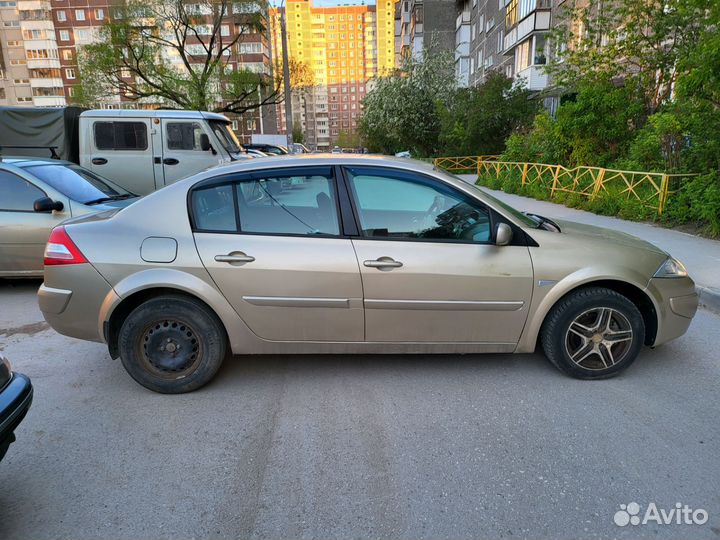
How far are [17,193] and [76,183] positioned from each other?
2.38 feet

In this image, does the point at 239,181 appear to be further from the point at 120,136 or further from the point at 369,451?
the point at 120,136

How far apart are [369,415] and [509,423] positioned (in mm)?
913

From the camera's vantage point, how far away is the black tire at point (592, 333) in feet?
11.7

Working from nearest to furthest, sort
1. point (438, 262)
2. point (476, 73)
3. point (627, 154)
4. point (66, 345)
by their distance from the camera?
point (438, 262) < point (66, 345) < point (627, 154) < point (476, 73)

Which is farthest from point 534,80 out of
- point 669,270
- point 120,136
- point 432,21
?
point 432,21

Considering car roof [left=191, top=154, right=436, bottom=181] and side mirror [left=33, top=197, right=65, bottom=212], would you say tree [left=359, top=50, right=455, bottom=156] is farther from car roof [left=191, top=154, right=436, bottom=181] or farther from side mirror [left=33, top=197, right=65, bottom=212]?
car roof [left=191, top=154, right=436, bottom=181]

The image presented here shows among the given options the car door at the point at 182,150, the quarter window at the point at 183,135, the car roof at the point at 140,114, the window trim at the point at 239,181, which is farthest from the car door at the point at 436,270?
the car roof at the point at 140,114

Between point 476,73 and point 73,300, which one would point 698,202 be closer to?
point 73,300

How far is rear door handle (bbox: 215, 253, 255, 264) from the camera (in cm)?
346

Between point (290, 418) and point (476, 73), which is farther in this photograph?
point (476, 73)

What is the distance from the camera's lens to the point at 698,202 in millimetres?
8758

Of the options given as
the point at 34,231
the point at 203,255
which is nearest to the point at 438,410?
the point at 203,255

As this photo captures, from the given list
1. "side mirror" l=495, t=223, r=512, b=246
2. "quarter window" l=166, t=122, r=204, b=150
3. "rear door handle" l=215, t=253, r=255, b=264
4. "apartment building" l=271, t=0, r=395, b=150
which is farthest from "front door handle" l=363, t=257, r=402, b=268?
"apartment building" l=271, t=0, r=395, b=150

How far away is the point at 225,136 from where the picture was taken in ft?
35.3
